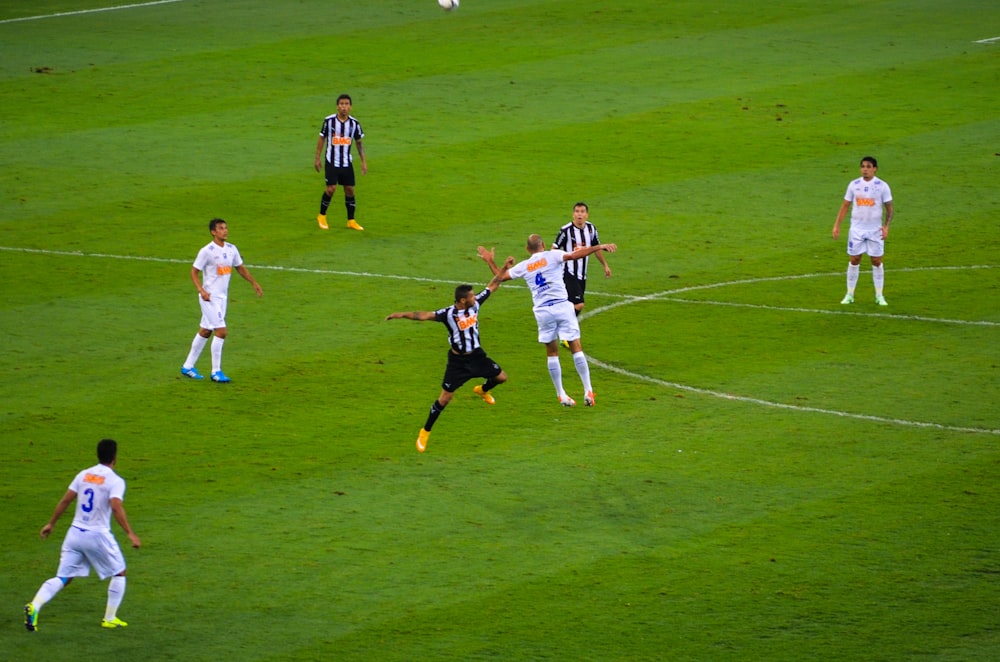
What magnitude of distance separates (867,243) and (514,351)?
561 cm

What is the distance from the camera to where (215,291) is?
1917 cm

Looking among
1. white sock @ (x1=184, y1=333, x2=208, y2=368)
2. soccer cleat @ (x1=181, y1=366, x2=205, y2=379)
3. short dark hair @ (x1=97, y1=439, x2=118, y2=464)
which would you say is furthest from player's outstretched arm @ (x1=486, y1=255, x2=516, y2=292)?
short dark hair @ (x1=97, y1=439, x2=118, y2=464)

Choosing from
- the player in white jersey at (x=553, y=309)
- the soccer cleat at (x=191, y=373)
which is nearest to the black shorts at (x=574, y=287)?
the player in white jersey at (x=553, y=309)

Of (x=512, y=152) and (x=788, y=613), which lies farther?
(x=512, y=152)

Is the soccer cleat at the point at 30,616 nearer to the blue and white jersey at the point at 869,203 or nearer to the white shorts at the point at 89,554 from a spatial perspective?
the white shorts at the point at 89,554

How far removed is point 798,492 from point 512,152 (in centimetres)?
1577

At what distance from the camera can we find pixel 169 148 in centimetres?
3045

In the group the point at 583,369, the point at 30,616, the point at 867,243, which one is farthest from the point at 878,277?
the point at 30,616

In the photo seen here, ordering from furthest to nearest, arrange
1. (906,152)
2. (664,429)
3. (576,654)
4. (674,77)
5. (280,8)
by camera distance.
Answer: (280,8) < (674,77) < (906,152) < (664,429) < (576,654)

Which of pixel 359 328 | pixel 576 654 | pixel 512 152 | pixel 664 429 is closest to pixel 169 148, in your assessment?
pixel 512 152

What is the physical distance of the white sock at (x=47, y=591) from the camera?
12609 mm

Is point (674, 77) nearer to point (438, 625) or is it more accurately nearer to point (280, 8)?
point (280, 8)

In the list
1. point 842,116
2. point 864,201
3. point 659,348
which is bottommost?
point 659,348

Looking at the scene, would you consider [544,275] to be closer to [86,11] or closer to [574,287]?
[574,287]
